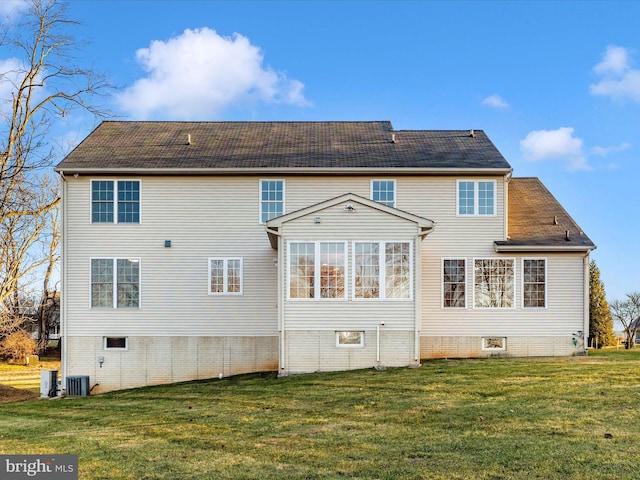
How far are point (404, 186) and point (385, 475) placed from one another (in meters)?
12.8

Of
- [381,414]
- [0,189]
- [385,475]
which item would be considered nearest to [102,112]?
[0,189]

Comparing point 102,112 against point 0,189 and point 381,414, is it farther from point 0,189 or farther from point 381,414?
point 381,414

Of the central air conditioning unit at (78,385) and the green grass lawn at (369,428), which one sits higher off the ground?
the green grass lawn at (369,428)

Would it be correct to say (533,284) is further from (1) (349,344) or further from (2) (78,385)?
(2) (78,385)

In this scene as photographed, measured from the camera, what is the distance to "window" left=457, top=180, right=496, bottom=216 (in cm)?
1852

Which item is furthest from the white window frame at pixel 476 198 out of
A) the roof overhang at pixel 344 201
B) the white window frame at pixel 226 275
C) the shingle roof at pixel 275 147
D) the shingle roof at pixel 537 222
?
the white window frame at pixel 226 275

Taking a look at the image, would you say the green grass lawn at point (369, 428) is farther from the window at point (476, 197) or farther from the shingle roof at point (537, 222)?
the window at point (476, 197)

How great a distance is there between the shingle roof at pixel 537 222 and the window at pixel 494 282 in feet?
2.26

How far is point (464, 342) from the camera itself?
718 inches

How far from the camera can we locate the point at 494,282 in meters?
18.4

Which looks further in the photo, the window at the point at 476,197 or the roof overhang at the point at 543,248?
the window at the point at 476,197

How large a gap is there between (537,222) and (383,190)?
211 inches

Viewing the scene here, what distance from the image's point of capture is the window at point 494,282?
18.3 m

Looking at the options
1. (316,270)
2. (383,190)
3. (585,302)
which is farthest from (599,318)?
(316,270)
